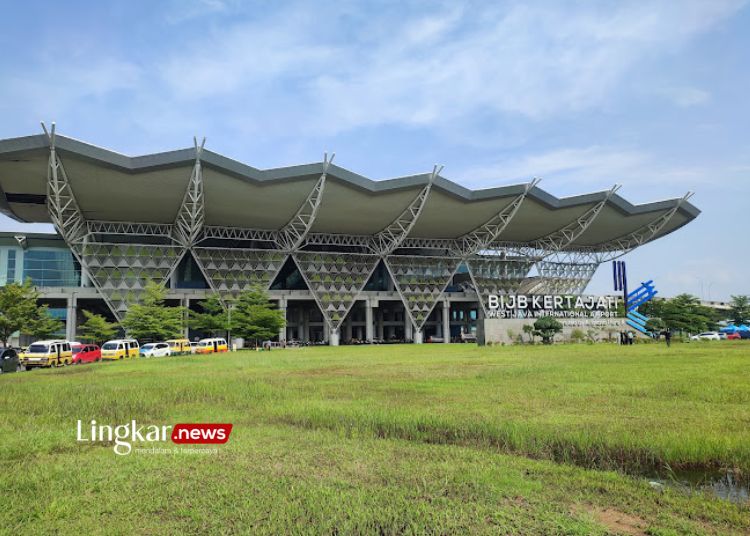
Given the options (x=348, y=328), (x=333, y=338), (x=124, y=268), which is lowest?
(x=333, y=338)

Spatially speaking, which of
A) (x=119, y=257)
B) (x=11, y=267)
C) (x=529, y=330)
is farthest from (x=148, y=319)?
(x=529, y=330)

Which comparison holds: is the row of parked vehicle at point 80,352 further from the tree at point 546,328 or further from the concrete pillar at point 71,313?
the tree at point 546,328

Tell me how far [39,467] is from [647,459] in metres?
9.34

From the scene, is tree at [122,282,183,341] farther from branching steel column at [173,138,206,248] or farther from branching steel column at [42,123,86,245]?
branching steel column at [42,123,86,245]

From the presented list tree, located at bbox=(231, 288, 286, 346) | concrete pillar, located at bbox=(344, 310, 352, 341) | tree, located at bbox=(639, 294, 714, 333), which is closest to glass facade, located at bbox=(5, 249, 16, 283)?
tree, located at bbox=(231, 288, 286, 346)

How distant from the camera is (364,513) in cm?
621

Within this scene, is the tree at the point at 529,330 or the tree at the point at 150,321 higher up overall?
the tree at the point at 150,321

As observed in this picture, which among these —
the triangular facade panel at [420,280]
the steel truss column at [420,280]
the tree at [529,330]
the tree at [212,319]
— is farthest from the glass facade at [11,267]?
the tree at [529,330]

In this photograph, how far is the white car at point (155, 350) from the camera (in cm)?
4122

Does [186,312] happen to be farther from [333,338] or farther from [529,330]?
[529,330]

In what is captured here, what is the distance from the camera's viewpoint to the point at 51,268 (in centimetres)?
6266

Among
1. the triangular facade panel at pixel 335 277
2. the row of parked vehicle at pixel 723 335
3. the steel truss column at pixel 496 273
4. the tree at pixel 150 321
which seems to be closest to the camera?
the tree at pixel 150 321

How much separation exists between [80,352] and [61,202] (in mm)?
21775

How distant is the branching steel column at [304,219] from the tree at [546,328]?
24.7 meters
